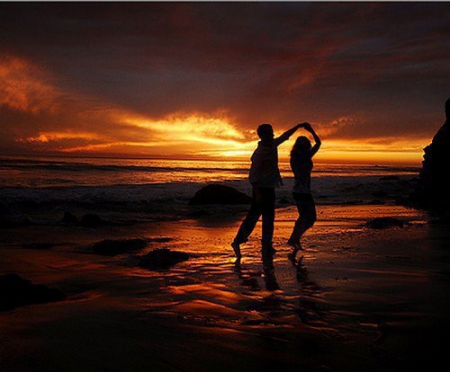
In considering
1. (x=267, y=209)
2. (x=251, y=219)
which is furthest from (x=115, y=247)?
(x=267, y=209)

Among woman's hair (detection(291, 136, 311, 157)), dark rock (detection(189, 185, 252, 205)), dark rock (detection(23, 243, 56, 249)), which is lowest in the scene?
dark rock (detection(23, 243, 56, 249))

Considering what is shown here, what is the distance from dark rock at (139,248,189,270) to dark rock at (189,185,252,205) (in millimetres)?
11917

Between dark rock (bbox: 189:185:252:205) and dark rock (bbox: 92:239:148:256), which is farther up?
dark rock (bbox: 189:185:252:205)

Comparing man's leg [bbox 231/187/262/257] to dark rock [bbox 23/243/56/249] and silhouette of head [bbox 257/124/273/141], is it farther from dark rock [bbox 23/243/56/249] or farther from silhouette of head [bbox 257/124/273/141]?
dark rock [bbox 23/243/56/249]

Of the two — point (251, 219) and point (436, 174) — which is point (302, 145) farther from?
point (436, 174)

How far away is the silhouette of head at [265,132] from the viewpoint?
666 centimetres

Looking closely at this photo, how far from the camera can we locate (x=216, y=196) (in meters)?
18.4

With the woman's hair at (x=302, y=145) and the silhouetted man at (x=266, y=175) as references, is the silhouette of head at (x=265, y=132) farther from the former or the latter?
the woman's hair at (x=302, y=145)

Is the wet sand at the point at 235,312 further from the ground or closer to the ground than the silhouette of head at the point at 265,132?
closer to the ground

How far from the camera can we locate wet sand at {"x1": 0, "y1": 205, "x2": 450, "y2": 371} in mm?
2768

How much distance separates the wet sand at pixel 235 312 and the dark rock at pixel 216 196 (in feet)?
Result: 35.6

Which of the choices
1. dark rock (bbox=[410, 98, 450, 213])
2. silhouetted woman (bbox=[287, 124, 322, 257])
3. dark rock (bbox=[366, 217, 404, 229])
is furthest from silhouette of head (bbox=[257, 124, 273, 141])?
dark rock (bbox=[410, 98, 450, 213])

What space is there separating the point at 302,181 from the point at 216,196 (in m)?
10.9

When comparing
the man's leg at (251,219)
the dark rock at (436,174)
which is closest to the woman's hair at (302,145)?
the man's leg at (251,219)
